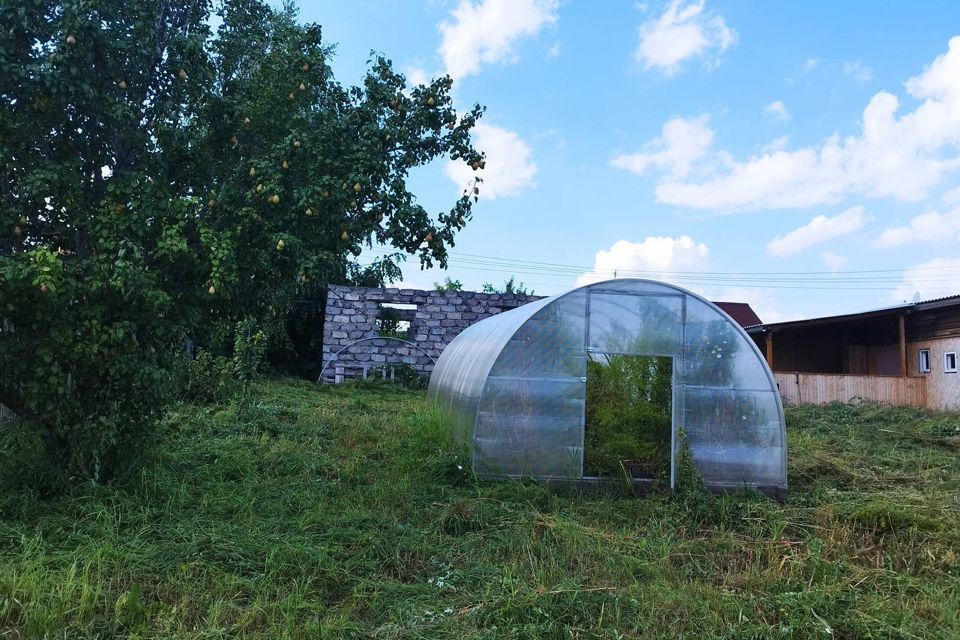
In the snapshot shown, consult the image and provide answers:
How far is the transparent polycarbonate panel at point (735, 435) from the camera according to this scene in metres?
7.15

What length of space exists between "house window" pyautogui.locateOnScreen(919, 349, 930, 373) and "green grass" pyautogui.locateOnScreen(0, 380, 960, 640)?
10582mm

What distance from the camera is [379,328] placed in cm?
1995

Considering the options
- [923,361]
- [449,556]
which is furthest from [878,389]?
[449,556]

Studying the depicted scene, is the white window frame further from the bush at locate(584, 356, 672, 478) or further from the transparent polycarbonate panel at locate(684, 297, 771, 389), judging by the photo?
the bush at locate(584, 356, 672, 478)

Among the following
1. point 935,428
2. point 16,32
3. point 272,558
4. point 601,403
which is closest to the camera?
point 272,558

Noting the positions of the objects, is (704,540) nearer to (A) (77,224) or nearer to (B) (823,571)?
(B) (823,571)

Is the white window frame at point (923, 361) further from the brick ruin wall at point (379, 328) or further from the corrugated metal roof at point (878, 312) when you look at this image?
the brick ruin wall at point (379, 328)

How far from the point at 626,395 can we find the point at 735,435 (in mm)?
1186

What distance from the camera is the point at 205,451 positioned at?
768 cm

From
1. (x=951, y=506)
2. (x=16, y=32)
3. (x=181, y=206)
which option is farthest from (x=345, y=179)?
(x=951, y=506)

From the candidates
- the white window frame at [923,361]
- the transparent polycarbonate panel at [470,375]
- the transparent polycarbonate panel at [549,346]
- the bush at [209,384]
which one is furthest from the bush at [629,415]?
the white window frame at [923,361]

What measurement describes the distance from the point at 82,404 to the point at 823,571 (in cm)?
578

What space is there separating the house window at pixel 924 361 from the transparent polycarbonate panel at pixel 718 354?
12.2 meters

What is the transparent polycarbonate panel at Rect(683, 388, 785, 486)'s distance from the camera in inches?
282
